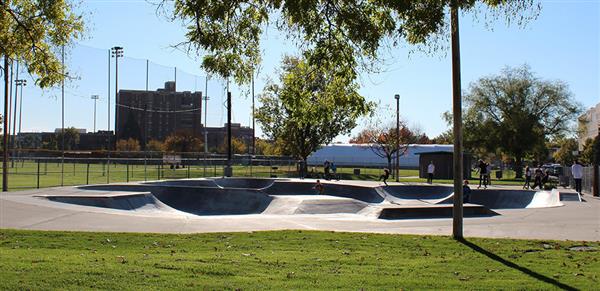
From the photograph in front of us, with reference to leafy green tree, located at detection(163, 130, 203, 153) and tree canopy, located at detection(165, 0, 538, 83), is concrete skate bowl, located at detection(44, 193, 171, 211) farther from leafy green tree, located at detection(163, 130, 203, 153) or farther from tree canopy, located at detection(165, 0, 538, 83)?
leafy green tree, located at detection(163, 130, 203, 153)

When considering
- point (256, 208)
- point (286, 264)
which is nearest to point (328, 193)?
point (256, 208)

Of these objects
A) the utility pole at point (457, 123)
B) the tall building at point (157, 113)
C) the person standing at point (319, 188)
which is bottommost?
the person standing at point (319, 188)

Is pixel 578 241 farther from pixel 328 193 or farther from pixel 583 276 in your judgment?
pixel 328 193

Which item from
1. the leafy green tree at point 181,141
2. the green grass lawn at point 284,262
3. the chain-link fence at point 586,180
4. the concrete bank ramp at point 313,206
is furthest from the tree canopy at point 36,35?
the leafy green tree at point 181,141

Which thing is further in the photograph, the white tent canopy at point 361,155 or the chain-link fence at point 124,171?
the white tent canopy at point 361,155

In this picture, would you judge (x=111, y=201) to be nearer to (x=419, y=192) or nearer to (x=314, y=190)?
(x=314, y=190)

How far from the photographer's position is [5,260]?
8.70 m

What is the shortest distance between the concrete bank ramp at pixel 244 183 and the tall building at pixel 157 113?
100ft

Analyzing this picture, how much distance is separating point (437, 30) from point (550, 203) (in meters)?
20.8

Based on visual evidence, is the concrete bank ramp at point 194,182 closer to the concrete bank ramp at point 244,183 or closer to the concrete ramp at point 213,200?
the concrete bank ramp at point 244,183

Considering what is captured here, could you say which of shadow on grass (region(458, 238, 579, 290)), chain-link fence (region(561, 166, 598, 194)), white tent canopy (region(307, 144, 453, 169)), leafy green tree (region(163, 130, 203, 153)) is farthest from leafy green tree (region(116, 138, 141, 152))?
shadow on grass (region(458, 238, 579, 290))

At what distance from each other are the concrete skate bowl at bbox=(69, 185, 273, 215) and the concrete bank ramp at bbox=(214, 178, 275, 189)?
7.53 metres

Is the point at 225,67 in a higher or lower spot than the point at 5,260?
higher

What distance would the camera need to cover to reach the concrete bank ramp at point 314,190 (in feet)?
95.7
